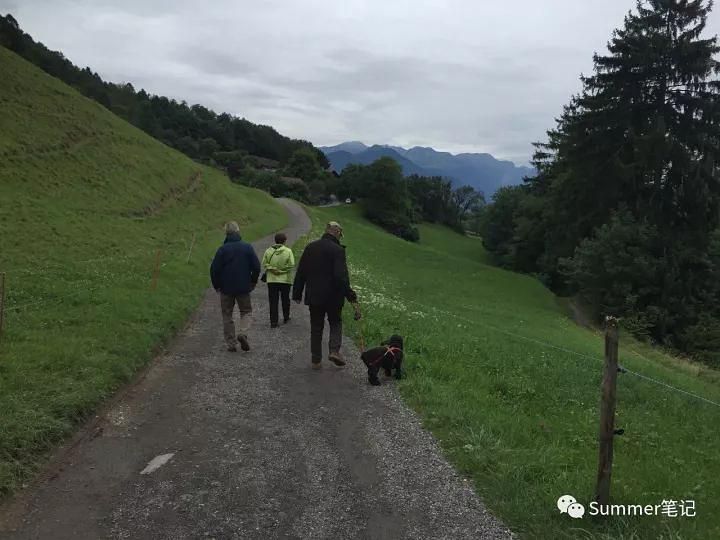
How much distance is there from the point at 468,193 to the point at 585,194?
148m

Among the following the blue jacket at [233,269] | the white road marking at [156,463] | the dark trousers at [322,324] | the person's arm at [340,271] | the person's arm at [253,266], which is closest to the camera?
the white road marking at [156,463]

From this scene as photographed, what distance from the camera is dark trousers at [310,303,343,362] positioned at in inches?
370

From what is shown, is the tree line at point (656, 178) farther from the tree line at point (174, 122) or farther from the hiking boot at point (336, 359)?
the tree line at point (174, 122)

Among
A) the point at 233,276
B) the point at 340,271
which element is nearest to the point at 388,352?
the point at 340,271

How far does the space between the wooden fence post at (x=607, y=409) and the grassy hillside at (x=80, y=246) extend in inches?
221

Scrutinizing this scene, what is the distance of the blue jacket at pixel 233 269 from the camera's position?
10.4m

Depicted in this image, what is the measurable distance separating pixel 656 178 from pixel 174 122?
143 meters

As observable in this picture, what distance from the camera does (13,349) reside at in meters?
8.59

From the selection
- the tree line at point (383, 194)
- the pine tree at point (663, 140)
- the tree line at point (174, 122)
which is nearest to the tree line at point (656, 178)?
the pine tree at point (663, 140)

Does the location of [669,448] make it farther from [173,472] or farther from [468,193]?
[468,193]

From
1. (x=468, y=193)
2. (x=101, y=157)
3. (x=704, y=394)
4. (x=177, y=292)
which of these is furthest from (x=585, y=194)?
(x=468, y=193)

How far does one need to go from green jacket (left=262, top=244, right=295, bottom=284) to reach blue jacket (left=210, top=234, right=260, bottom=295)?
7.80 feet

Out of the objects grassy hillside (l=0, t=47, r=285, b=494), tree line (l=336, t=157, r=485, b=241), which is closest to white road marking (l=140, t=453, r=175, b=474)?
grassy hillside (l=0, t=47, r=285, b=494)

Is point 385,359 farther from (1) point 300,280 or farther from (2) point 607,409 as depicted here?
(2) point 607,409
